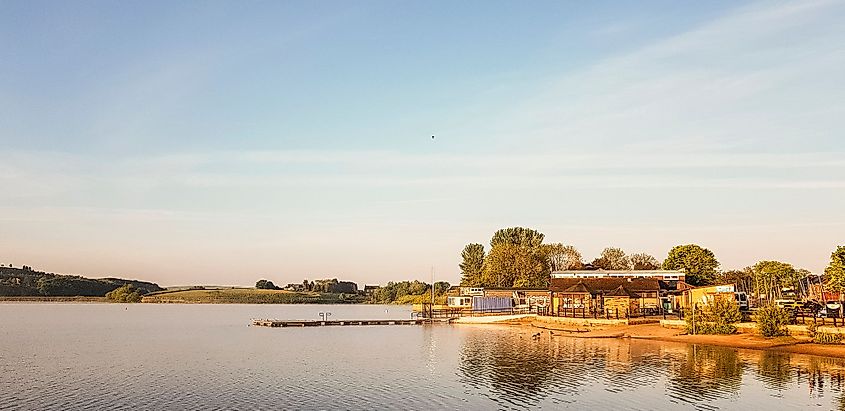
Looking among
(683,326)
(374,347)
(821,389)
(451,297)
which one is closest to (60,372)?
(374,347)

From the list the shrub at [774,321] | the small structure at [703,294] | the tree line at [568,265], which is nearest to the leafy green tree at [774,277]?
the tree line at [568,265]

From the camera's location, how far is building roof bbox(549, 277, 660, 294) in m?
83.2

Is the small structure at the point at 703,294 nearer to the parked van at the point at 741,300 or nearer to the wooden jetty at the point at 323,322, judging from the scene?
the parked van at the point at 741,300

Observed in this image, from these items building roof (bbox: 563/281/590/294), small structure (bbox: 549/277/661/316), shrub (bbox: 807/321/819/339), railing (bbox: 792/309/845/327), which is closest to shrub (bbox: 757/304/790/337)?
shrub (bbox: 807/321/819/339)

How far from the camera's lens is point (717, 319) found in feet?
210

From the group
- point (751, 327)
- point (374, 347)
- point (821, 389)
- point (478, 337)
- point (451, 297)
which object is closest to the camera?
point (821, 389)

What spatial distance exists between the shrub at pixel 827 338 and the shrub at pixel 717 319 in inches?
387

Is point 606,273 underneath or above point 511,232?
underneath

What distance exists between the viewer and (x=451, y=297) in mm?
125812

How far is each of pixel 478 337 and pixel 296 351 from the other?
22.4 metres

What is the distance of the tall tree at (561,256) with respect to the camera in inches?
5389

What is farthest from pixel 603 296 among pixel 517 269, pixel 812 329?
pixel 517 269

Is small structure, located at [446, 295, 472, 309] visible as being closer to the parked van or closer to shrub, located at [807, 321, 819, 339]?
the parked van

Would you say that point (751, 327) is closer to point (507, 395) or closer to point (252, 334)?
point (507, 395)
